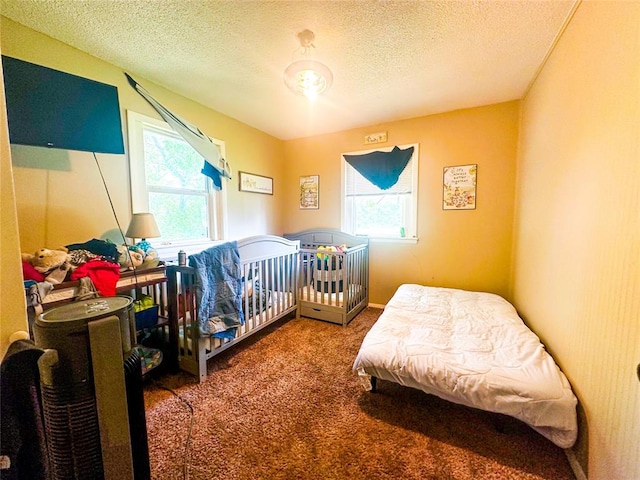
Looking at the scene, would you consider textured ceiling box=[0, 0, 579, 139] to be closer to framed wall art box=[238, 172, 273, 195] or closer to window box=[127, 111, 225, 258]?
window box=[127, 111, 225, 258]

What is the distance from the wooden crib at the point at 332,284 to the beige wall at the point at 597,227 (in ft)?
5.28

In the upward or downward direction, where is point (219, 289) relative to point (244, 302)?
upward

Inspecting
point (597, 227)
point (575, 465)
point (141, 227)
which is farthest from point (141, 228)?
point (575, 465)

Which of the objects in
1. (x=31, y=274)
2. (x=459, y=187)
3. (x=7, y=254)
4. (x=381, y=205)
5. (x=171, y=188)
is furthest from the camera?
(x=381, y=205)

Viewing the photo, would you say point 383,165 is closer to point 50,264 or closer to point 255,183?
point 255,183

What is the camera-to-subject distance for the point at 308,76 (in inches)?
64.3

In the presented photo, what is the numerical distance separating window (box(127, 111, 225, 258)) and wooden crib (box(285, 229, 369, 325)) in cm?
114

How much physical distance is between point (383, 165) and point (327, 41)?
1.68m

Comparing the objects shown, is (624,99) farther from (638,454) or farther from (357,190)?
(357,190)

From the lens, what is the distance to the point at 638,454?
2.73 feet

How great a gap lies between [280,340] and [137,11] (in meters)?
2.58

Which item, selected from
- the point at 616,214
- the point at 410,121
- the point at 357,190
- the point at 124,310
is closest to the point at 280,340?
the point at 124,310

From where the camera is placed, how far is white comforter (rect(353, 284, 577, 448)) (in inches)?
47.7

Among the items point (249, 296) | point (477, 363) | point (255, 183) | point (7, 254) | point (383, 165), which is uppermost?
point (383, 165)
